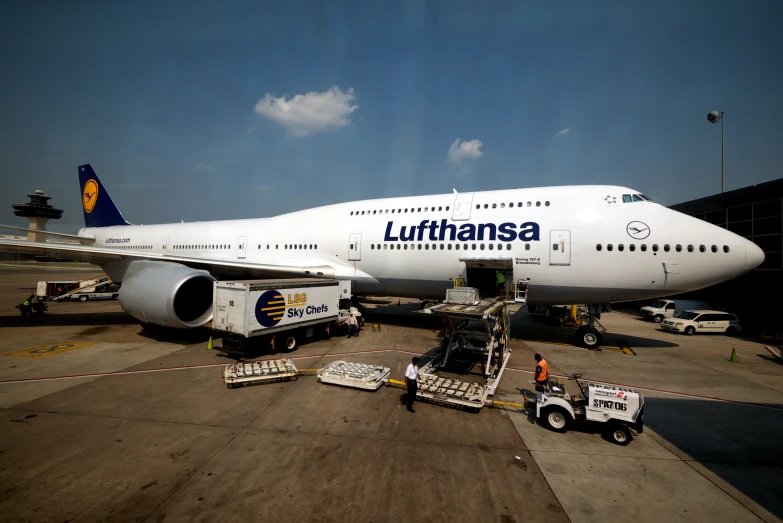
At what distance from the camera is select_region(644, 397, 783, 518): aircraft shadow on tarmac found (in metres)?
5.40

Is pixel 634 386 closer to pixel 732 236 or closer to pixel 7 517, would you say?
pixel 732 236

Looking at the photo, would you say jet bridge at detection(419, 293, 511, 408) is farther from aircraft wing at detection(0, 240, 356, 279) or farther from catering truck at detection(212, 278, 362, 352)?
aircraft wing at detection(0, 240, 356, 279)

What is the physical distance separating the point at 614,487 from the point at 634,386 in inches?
219

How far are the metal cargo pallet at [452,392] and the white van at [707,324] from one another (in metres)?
16.1

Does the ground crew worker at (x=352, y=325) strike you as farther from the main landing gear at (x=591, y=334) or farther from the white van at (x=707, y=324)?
the white van at (x=707, y=324)

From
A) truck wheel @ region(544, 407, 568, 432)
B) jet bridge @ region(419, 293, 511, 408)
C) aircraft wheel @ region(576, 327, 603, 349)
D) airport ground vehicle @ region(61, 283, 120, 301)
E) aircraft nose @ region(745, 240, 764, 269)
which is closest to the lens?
truck wheel @ region(544, 407, 568, 432)

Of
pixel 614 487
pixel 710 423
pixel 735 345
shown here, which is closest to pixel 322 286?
pixel 614 487

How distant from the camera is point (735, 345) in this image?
1525cm

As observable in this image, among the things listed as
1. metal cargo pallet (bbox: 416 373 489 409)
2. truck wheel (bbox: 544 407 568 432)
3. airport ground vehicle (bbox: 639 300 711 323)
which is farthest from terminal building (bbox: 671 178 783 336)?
metal cargo pallet (bbox: 416 373 489 409)

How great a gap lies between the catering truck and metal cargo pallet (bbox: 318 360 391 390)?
10.2ft

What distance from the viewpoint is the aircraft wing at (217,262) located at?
13055mm

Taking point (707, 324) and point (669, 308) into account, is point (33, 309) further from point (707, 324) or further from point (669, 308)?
point (669, 308)

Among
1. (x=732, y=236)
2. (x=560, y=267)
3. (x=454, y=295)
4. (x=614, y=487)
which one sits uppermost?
(x=732, y=236)

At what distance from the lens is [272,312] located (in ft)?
37.3
